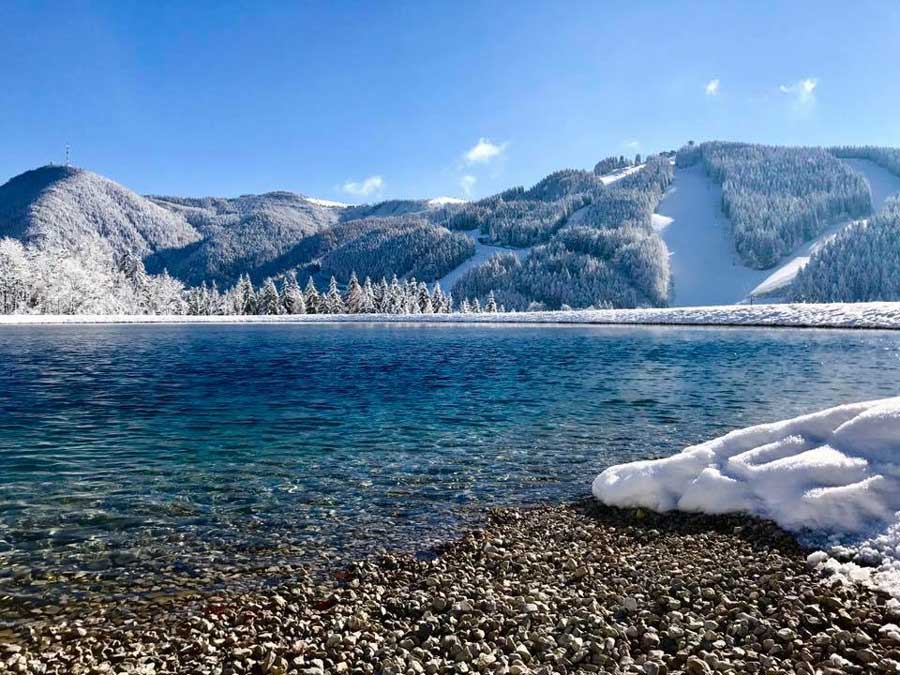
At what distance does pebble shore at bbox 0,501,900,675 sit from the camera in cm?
603

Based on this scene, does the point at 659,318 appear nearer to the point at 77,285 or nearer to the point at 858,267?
the point at 858,267

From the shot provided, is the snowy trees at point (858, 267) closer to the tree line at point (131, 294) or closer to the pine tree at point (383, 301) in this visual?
the tree line at point (131, 294)

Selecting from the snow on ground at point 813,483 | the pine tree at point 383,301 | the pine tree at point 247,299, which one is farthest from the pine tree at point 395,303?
the snow on ground at point 813,483

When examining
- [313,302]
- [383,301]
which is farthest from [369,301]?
[313,302]

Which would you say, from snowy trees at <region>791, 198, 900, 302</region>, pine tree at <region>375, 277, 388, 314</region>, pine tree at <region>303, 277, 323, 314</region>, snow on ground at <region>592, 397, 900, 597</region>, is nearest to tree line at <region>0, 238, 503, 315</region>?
pine tree at <region>303, 277, 323, 314</region>

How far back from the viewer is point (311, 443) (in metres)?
17.5

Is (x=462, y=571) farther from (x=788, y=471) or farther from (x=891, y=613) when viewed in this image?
(x=788, y=471)

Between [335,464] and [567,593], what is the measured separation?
8922 mm

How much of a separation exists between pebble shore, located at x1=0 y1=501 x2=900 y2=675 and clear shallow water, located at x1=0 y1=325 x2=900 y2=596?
1.50 m

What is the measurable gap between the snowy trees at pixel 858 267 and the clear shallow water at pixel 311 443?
158 meters

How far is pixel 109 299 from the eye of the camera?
453ft

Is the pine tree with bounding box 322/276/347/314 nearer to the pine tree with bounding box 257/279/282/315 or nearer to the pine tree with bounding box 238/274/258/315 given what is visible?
the pine tree with bounding box 257/279/282/315

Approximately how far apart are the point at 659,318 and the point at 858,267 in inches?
3986

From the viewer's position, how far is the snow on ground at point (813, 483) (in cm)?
818
